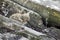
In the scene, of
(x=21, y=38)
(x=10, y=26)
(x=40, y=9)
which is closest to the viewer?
(x=21, y=38)

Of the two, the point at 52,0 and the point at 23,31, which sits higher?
the point at 52,0

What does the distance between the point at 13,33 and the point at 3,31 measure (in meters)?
0.12

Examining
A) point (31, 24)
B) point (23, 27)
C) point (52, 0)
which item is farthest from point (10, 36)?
point (52, 0)

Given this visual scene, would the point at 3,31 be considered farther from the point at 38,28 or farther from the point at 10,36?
the point at 38,28

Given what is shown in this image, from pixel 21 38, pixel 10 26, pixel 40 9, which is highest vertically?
pixel 40 9

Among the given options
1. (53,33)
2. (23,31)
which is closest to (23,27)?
(23,31)

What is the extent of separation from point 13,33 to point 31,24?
30cm

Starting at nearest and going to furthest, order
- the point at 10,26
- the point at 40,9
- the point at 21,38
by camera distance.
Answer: the point at 21,38 < the point at 10,26 < the point at 40,9

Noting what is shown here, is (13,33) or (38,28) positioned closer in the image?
(13,33)

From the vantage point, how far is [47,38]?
190 centimetres

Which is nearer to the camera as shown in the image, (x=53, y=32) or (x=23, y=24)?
(x=53, y=32)

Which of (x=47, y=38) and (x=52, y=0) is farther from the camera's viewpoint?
(x=52, y=0)

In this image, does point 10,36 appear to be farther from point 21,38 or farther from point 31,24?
point 31,24

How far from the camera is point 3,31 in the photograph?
A: 196 centimetres
